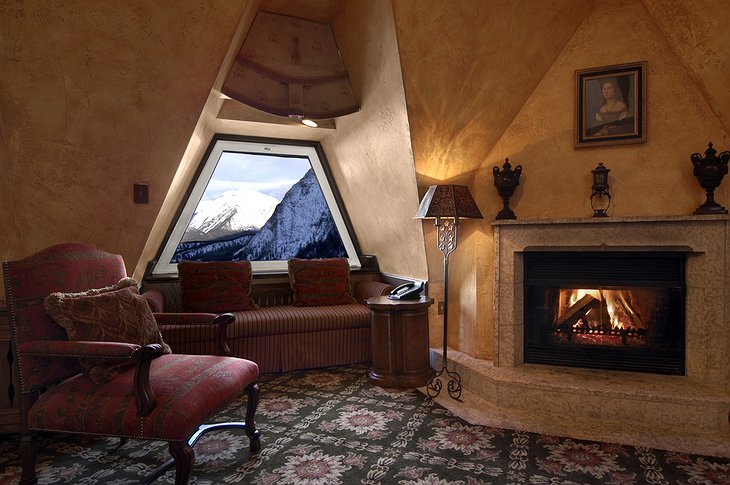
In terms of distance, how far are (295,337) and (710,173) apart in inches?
125

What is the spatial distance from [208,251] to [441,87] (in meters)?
2.84

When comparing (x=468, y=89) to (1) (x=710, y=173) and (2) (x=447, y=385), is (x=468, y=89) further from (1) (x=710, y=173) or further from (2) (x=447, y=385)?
(2) (x=447, y=385)

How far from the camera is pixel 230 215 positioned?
4.71 m

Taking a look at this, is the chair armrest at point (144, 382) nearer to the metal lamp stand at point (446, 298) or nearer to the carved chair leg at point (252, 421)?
the carved chair leg at point (252, 421)

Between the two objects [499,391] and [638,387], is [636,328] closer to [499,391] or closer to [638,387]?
[638,387]

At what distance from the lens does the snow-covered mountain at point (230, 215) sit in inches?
181

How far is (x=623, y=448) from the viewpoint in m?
2.54

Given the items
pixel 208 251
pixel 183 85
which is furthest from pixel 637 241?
pixel 208 251

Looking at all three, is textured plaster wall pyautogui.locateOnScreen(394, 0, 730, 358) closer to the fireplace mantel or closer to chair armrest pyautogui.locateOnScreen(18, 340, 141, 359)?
the fireplace mantel

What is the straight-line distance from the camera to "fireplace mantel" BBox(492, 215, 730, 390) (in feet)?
9.67

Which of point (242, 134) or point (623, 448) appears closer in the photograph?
point (623, 448)

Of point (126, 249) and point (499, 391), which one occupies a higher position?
point (126, 249)

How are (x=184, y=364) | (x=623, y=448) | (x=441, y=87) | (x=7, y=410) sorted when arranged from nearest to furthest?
(x=184, y=364) → (x=623, y=448) → (x=7, y=410) → (x=441, y=87)

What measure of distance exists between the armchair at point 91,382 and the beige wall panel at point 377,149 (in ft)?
6.47
